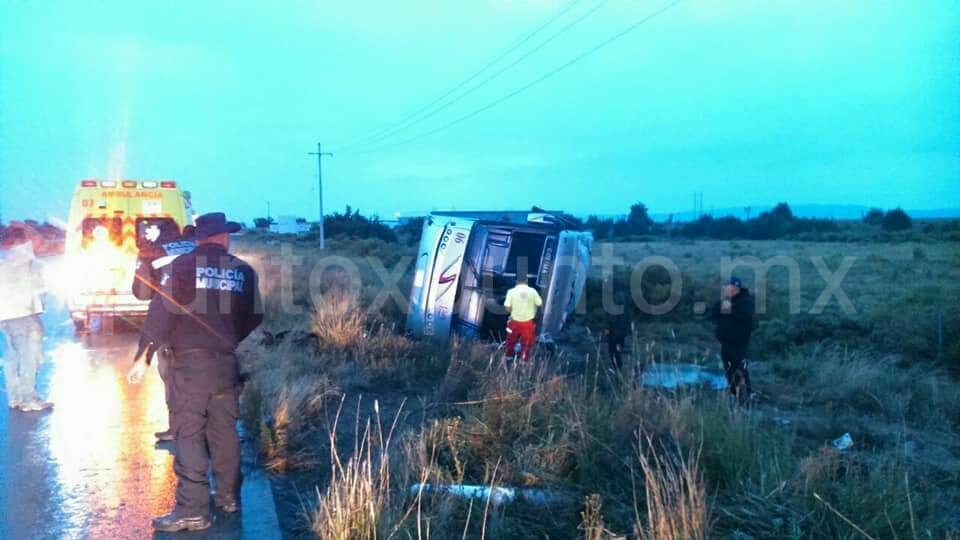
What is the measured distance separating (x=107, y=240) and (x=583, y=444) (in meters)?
10.3

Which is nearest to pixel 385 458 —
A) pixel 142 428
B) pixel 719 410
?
pixel 719 410

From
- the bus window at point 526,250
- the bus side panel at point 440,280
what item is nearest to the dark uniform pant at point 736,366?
the bus side panel at point 440,280

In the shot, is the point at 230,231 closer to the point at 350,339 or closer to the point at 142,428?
the point at 142,428

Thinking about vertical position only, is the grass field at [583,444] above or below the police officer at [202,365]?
below

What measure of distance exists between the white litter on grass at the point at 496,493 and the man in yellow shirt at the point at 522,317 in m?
6.11

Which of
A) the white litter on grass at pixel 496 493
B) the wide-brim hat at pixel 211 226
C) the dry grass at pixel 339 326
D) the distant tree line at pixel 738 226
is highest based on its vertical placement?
the distant tree line at pixel 738 226

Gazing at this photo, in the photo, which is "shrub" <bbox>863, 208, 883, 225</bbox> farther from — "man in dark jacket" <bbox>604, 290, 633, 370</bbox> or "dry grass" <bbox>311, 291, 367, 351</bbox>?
"dry grass" <bbox>311, 291, 367, 351</bbox>

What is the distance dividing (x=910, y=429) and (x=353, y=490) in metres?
7.20

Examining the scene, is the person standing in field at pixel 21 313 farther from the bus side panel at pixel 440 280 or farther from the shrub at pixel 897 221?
the shrub at pixel 897 221

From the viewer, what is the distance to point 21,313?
7.91 meters

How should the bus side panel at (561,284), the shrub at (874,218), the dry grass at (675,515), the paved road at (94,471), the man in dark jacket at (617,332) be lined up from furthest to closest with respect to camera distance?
the shrub at (874,218), the bus side panel at (561,284), the man in dark jacket at (617,332), the paved road at (94,471), the dry grass at (675,515)

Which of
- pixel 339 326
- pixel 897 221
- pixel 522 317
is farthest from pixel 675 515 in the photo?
pixel 897 221

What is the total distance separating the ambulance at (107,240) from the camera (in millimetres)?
12898

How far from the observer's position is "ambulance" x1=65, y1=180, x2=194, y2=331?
1290cm
